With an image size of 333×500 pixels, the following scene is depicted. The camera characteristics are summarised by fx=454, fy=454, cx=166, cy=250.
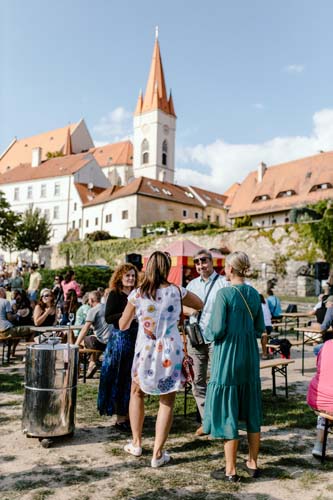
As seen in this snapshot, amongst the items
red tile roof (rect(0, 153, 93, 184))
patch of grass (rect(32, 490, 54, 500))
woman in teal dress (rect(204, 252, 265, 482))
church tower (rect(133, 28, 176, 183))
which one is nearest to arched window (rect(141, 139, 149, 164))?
church tower (rect(133, 28, 176, 183))

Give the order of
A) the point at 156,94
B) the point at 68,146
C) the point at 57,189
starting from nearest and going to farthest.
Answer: the point at 57,189, the point at 156,94, the point at 68,146

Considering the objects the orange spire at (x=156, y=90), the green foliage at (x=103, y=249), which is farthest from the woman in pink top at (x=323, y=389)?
the orange spire at (x=156, y=90)

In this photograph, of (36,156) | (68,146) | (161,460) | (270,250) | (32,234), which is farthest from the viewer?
(68,146)

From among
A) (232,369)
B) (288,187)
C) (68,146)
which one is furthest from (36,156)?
(232,369)

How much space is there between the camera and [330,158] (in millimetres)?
44031

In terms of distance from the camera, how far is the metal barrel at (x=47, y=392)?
4543mm

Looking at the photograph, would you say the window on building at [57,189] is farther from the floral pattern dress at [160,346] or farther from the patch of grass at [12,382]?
the floral pattern dress at [160,346]

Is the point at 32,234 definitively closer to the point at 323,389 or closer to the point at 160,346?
the point at 160,346

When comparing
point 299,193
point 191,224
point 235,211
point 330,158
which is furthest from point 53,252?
point 330,158

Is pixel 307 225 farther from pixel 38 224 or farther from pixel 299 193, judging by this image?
pixel 38 224

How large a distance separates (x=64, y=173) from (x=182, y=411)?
6348 centimetres

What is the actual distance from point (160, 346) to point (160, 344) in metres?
0.02

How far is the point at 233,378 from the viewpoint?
3.81m

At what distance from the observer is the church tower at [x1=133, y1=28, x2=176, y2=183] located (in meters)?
74.8
